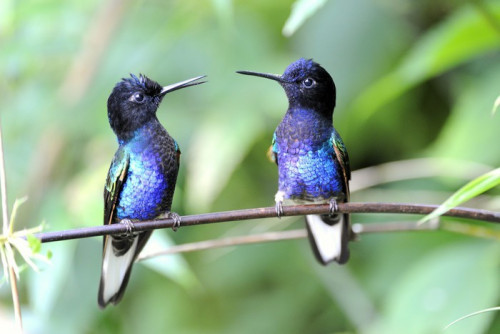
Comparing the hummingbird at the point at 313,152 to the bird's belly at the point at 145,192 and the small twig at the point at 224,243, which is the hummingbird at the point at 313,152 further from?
the bird's belly at the point at 145,192

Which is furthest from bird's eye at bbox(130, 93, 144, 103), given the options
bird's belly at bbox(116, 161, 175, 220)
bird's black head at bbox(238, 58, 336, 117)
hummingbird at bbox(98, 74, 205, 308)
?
bird's black head at bbox(238, 58, 336, 117)

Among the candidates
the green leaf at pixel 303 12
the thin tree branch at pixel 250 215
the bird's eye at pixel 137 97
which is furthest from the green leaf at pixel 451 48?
the bird's eye at pixel 137 97

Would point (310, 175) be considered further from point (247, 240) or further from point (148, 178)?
point (148, 178)

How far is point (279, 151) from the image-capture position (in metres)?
2.60

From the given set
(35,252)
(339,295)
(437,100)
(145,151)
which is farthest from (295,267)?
(35,252)

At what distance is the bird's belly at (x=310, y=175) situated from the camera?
258 cm

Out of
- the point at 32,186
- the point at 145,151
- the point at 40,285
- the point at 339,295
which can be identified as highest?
the point at 145,151

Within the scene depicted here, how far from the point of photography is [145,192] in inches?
98.3

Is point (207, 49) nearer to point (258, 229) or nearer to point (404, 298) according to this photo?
point (258, 229)

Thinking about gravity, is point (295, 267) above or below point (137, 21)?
below

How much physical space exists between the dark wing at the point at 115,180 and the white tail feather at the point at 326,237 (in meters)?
0.82

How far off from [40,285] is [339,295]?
168 cm

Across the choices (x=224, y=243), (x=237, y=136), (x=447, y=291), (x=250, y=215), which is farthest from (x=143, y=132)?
(x=447, y=291)

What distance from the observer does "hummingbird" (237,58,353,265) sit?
7.50 feet
